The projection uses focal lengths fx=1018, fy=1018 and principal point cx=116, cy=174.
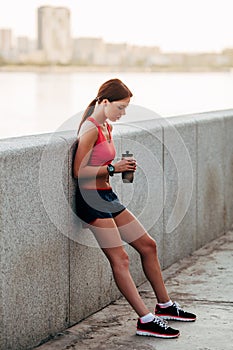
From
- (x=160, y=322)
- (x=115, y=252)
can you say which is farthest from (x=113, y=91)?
(x=160, y=322)

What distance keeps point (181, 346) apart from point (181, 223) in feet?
10.1

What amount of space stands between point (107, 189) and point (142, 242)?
46 cm

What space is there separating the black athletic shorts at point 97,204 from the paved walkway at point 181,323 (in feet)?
2.48

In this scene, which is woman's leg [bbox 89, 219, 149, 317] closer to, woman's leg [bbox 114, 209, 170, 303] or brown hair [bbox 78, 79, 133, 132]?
woman's leg [bbox 114, 209, 170, 303]

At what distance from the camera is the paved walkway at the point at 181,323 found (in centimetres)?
632

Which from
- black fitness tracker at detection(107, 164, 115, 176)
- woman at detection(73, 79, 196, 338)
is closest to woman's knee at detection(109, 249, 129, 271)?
woman at detection(73, 79, 196, 338)

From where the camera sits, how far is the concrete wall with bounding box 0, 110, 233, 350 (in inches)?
232

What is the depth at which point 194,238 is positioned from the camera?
9.72 metres

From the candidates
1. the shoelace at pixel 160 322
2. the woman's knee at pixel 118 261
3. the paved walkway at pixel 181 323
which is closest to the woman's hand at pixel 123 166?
the woman's knee at pixel 118 261

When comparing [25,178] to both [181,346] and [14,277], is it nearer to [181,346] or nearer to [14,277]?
[14,277]

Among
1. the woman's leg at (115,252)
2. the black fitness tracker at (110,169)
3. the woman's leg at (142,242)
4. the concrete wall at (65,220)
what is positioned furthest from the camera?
the woman's leg at (142,242)

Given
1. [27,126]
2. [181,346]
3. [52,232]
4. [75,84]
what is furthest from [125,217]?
[75,84]

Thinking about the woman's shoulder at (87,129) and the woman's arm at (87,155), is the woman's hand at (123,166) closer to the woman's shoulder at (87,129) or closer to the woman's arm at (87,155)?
the woman's arm at (87,155)

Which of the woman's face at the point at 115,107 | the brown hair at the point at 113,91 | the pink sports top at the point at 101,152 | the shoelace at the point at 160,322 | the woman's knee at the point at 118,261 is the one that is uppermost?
the brown hair at the point at 113,91
